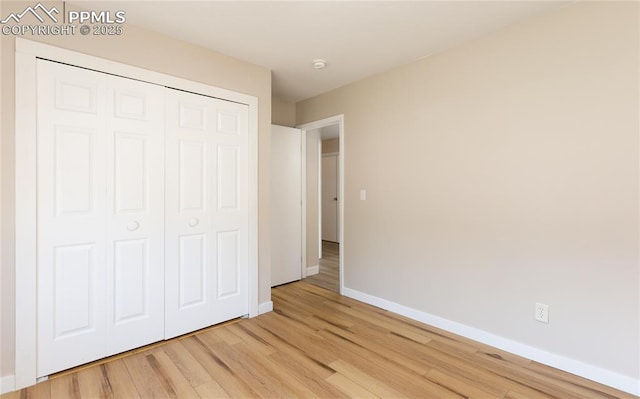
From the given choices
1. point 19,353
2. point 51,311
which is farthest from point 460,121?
point 19,353

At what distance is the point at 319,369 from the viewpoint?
2041 millimetres

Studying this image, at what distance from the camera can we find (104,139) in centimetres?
212

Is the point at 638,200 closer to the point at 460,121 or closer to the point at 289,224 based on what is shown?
the point at 460,121

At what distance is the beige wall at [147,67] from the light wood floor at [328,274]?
1068mm

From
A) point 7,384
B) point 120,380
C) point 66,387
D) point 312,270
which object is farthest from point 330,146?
point 7,384

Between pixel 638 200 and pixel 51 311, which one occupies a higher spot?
pixel 638 200

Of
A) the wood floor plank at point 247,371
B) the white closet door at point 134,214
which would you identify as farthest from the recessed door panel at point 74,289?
the wood floor plank at point 247,371

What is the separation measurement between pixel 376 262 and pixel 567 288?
5.20 feet

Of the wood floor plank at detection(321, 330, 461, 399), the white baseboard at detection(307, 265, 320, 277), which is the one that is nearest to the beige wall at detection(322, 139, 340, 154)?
the white baseboard at detection(307, 265, 320, 277)

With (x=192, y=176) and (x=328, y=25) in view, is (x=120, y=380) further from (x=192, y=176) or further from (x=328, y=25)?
(x=328, y=25)

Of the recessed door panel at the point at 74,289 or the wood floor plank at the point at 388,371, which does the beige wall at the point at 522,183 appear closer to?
the wood floor plank at the point at 388,371

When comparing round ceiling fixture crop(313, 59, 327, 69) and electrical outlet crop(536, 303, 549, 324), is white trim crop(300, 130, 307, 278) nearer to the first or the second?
round ceiling fixture crop(313, 59, 327, 69)

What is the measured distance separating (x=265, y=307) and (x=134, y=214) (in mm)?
1477

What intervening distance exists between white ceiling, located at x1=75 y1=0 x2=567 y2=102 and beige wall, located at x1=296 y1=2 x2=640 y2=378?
234mm
